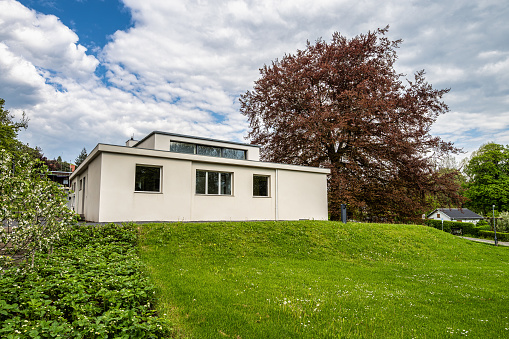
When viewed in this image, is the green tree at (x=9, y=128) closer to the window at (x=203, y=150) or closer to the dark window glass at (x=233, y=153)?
the window at (x=203, y=150)

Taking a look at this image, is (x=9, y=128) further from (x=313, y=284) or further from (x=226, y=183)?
(x=313, y=284)

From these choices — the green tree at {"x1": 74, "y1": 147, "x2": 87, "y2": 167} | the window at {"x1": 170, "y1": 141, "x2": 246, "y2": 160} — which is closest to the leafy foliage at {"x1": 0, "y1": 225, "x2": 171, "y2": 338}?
the window at {"x1": 170, "y1": 141, "x2": 246, "y2": 160}

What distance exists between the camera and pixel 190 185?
44.2 ft

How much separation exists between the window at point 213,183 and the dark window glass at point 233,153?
3.34 m

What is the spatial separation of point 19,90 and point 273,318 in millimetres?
18943

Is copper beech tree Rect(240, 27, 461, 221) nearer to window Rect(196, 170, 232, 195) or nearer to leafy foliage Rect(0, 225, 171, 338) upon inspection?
window Rect(196, 170, 232, 195)

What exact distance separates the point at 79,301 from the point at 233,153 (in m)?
14.9

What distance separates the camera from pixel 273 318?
409 cm

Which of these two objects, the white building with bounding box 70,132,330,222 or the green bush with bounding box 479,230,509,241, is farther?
the green bush with bounding box 479,230,509,241

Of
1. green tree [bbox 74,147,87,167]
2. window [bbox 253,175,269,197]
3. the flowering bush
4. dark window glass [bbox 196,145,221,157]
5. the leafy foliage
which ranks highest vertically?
green tree [bbox 74,147,87,167]

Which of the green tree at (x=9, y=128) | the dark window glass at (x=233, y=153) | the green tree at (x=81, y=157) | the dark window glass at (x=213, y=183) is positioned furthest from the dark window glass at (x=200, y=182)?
the green tree at (x=81, y=157)

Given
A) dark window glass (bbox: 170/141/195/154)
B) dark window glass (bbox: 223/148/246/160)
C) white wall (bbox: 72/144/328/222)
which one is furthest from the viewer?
dark window glass (bbox: 223/148/246/160)

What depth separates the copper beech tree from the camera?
63.2 feet

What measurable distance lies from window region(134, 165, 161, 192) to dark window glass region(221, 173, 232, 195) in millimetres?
3110
